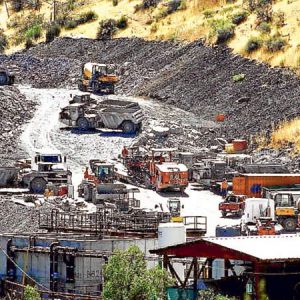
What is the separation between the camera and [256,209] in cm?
5600

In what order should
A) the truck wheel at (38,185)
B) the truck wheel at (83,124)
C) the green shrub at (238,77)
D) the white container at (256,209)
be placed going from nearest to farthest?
the white container at (256,209) < the truck wheel at (38,185) < the truck wheel at (83,124) < the green shrub at (238,77)

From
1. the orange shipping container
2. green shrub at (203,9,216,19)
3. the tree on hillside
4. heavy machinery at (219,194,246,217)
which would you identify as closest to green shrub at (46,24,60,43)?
green shrub at (203,9,216,19)

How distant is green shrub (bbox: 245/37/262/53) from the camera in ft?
302

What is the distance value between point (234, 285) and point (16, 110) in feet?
172

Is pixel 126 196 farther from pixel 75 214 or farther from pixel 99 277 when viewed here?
pixel 99 277

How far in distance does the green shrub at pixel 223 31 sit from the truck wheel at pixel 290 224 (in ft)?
130

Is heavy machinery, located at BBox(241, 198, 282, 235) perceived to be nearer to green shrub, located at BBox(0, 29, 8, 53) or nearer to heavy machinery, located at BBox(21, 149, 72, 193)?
heavy machinery, located at BBox(21, 149, 72, 193)

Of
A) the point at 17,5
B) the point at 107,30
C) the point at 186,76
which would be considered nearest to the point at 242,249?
the point at 186,76

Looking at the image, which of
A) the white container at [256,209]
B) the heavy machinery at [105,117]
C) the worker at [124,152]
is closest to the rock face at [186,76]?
the heavy machinery at [105,117]

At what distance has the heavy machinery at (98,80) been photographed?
92750 mm

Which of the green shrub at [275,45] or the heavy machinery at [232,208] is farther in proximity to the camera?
the green shrub at [275,45]

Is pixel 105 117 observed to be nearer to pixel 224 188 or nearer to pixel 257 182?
pixel 224 188

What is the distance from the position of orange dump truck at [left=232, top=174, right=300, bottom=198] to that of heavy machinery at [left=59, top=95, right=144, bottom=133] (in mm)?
17439

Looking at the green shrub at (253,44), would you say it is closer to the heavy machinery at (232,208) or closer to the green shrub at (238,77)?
the green shrub at (238,77)
